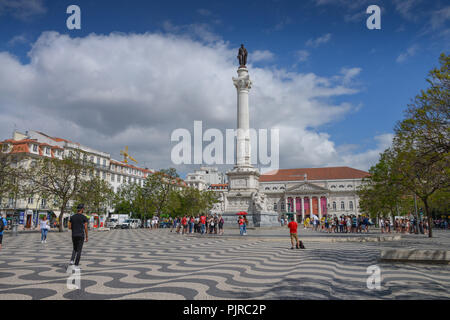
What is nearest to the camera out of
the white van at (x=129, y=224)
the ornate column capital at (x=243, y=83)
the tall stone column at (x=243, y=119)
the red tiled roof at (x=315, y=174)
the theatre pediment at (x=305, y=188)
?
the tall stone column at (x=243, y=119)

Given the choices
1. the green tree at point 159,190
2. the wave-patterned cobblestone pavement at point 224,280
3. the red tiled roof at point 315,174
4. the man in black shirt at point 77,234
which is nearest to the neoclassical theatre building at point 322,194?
the red tiled roof at point 315,174

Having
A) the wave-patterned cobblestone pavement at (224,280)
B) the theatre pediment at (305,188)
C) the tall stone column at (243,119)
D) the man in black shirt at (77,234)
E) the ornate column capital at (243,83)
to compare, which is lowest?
the wave-patterned cobblestone pavement at (224,280)

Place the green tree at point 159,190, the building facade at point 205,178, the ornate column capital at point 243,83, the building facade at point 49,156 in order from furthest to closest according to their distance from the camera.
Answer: the building facade at point 205,178 → the green tree at point 159,190 → the building facade at point 49,156 → the ornate column capital at point 243,83

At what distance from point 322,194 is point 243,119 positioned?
252 ft

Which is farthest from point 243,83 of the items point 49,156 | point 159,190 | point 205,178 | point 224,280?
point 205,178

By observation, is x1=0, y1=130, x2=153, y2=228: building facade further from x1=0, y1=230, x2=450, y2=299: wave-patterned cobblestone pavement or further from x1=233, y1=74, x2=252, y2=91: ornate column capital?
x1=0, y1=230, x2=450, y2=299: wave-patterned cobblestone pavement

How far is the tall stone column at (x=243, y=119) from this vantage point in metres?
38.3

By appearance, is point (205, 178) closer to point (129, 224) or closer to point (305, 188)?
point (305, 188)

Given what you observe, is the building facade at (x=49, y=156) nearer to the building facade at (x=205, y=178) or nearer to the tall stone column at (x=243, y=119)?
the tall stone column at (x=243, y=119)

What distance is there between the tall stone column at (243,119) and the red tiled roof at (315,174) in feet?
262

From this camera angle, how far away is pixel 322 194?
108 metres
